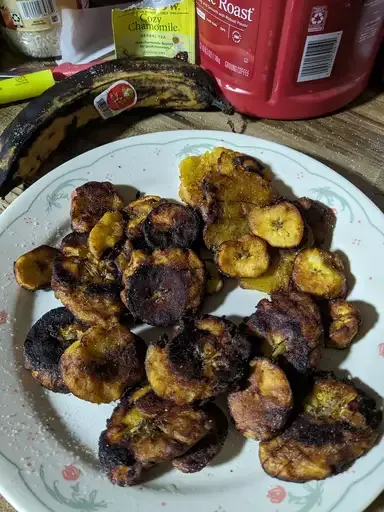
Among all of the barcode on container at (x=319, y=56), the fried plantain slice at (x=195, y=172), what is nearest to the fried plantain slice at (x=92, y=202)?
the fried plantain slice at (x=195, y=172)

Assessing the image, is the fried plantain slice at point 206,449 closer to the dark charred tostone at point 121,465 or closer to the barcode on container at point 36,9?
the dark charred tostone at point 121,465

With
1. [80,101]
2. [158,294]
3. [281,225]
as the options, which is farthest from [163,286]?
[80,101]

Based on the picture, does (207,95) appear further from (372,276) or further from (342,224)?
(372,276)

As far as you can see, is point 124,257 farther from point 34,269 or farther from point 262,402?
point 262,402

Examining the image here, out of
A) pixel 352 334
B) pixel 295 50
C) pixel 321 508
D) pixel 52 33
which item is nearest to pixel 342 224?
pixel 352 334

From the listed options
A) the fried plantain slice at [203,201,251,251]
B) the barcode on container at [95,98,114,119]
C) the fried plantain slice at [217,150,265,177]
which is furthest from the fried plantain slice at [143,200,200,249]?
the barcode on container at [95,98,114,119]

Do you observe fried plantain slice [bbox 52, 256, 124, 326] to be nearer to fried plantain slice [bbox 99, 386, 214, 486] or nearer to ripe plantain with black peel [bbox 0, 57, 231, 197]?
fried plantain slice [bbox 99, 386, 214, 486]
